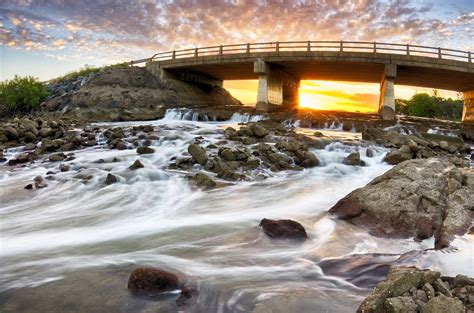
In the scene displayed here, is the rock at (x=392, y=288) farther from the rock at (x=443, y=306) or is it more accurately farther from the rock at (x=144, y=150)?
the rock at (x=144, y=150)

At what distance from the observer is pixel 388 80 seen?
24.6 meters

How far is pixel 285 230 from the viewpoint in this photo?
18.7 feet

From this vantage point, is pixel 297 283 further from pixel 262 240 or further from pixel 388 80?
pixel 388 80

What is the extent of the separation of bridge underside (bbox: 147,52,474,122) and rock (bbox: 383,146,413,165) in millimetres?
13587

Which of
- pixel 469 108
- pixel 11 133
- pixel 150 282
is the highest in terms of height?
pixel 469 108

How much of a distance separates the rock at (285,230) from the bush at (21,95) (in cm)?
2767

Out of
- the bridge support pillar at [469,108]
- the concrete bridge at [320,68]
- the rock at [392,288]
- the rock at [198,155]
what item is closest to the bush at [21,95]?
the concrete bridge at [320,68]

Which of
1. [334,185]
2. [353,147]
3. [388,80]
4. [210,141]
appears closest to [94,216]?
[334,185]

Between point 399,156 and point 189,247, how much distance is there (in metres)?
8.91

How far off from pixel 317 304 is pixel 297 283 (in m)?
0.55

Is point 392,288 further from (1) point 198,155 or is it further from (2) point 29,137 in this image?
(2) point 29,137

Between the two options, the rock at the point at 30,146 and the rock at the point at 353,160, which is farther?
the rock at the point at 30,146

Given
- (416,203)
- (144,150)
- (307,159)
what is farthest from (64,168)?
(416,203)

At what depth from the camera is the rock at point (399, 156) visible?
11.6 metres
